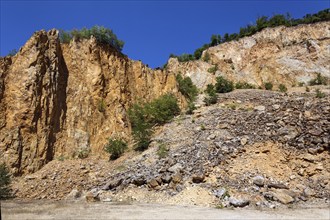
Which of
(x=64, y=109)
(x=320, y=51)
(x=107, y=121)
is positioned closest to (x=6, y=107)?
(x=64, y=109)

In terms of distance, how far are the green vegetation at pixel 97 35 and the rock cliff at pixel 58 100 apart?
1.63 ft

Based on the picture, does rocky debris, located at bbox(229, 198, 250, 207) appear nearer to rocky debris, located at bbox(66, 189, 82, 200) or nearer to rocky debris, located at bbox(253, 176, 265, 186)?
rocky debris, located at bbox(253, 176, 265, 186)

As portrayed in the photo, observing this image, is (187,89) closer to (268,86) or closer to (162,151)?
(268,86)

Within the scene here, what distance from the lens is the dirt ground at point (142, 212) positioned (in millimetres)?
8000

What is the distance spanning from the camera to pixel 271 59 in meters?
27.5

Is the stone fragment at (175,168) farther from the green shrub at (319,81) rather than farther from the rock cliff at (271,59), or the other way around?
the green shrub at (319,81)

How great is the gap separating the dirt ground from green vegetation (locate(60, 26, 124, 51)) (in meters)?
11.5

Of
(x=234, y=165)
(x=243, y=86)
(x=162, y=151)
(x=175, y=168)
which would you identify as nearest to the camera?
(x=234, y=165)

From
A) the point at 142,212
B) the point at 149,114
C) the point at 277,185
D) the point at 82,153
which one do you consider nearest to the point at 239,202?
the point at 277,185

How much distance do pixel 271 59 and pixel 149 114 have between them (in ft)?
48.9

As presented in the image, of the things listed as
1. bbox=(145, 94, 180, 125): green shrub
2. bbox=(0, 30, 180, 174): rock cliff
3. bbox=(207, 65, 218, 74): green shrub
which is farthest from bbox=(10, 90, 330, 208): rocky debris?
bbox=(207, 65, 218, 74): green shrub

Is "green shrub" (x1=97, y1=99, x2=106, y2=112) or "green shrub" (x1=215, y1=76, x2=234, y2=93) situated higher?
"green shrub" (x1=215, y1=76, x2=234, y2=93)

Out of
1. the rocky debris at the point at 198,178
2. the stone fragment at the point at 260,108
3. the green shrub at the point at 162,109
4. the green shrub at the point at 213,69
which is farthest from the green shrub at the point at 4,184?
the green shrub at the point at 213,69

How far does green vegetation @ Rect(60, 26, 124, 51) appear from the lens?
1825cm
